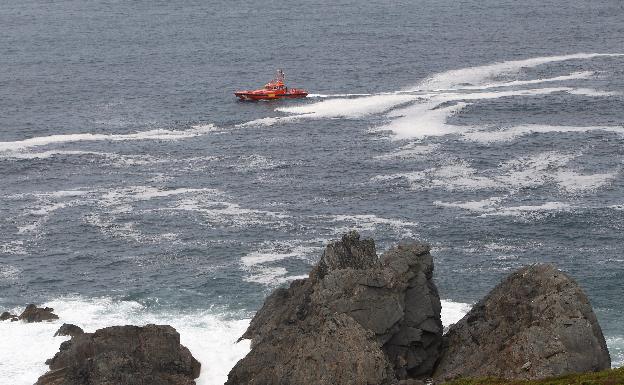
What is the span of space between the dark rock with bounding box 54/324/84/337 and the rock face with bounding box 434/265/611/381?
36.3m

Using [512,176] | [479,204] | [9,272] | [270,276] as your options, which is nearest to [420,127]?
[512,176]

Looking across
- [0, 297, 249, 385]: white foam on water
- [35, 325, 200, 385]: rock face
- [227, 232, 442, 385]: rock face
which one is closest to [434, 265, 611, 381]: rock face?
[227, 232, 442, 385]: rock face

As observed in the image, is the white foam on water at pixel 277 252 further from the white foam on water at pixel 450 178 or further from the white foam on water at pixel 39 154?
the white foam on water at pixel 39 154

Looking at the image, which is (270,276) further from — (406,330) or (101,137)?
(101,137)

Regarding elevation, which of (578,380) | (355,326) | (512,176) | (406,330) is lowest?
(512,176)

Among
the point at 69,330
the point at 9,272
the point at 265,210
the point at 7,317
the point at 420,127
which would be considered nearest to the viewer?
the point at 69,330

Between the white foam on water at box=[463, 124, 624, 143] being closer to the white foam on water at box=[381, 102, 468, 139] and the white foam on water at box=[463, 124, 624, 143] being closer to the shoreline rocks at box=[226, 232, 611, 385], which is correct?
the white foam on water at box=[381, 102, 468, 139]

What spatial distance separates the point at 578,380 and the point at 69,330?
51878 millimetres

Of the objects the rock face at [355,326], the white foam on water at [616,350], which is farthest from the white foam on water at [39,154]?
the white foam on water at [616,350]

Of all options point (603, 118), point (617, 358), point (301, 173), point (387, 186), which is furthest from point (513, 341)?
point (603, 118)

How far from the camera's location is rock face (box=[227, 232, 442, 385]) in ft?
305

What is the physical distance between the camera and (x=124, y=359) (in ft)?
329

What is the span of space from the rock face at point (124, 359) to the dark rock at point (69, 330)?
6.68 meters

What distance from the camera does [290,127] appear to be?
19862cm
